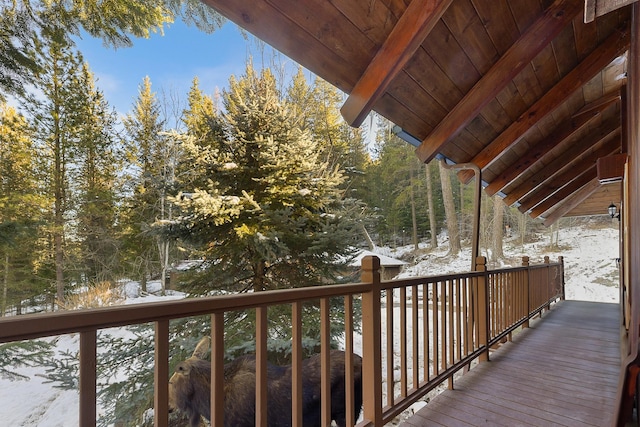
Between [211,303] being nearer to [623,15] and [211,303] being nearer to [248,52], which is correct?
[623,15]

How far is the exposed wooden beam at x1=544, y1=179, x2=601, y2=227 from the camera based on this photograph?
676 cm

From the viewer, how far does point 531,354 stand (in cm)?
334

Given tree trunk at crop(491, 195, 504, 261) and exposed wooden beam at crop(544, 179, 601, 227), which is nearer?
exposed wooden beam at crop(544, 179, 601, 227)

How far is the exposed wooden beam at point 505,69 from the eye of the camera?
2184 mm

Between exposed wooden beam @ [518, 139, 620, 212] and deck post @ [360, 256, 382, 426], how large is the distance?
18.3 feet

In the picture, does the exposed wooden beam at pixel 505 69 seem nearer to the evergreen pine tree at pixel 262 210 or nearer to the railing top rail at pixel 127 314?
the railing top rail at pixel 127 314

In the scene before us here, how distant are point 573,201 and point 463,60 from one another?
696cm

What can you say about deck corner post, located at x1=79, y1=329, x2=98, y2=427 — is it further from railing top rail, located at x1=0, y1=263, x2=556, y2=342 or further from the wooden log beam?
the wooden log beam

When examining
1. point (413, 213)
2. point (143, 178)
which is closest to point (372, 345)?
point (143, 178)

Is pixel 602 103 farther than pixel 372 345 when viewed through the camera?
Yes

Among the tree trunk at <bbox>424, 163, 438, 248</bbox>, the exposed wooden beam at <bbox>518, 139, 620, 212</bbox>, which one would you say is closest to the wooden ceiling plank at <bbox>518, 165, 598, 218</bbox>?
the exposed wooden beam at <bbox>518, 139, 620, 212</bbox>

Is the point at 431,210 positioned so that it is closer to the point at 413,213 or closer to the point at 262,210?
the point at 413,213

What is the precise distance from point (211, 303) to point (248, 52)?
29.5 ft

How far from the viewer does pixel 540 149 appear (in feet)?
13.9
